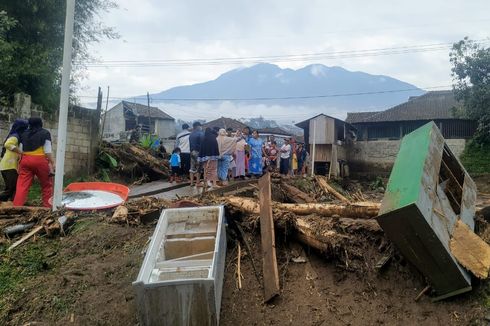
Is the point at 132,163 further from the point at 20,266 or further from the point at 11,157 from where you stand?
the point at 20,266

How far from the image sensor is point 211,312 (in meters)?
3.78

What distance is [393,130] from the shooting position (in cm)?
2911

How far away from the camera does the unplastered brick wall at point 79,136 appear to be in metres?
11.6

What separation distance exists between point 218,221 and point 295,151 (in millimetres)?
12014

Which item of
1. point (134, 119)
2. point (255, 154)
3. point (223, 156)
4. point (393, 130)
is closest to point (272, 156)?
point (255, 154)

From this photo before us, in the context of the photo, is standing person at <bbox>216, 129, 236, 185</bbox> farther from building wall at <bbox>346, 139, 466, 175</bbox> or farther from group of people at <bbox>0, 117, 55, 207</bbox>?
building wall at <bbox>346, 139, 466, 175</bbox>

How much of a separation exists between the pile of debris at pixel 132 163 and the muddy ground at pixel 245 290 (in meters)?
7.91

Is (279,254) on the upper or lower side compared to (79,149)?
lower

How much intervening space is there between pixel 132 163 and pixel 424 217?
11.2 metres

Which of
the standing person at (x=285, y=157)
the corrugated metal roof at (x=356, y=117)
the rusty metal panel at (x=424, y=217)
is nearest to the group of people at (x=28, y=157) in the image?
the rusty metal panel at (x=424, y=217)

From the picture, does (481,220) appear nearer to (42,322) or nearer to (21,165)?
(42,322)

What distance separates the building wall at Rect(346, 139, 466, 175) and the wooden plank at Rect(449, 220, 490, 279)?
2381cm

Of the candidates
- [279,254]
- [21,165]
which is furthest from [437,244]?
[21,165]

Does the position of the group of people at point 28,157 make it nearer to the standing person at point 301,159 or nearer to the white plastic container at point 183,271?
the white plastic container at point 183,271
